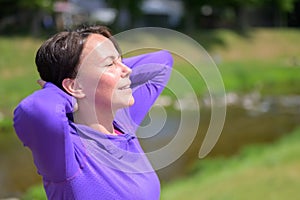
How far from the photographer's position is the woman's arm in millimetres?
1979

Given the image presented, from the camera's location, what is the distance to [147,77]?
2.07 meters

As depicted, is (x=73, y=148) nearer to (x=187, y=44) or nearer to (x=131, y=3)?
(x=187, y=44)

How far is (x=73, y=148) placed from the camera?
4.62 ft

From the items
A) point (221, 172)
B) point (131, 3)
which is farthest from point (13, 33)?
point (221, 172)

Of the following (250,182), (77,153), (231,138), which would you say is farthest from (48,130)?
(231,138)

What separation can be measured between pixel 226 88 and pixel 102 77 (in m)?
18.6

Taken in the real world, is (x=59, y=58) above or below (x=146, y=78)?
above

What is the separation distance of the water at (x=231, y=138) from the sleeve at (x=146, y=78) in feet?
13.6

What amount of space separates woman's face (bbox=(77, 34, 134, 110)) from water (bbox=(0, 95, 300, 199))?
4727 mm

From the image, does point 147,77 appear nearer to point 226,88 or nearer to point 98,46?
point 98,46

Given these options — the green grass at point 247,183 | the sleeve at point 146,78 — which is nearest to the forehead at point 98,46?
the sleeve at point 146,78

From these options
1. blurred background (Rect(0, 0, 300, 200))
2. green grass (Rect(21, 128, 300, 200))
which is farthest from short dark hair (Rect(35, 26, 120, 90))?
green grass (Rect(21, 128, 300, 200))

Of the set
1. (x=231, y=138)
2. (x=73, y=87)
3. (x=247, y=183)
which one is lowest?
(x=231, y=138)

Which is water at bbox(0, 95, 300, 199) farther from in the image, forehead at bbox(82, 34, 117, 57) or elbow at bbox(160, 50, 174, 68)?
forehead at bbox(82, 34, 117, 57)
